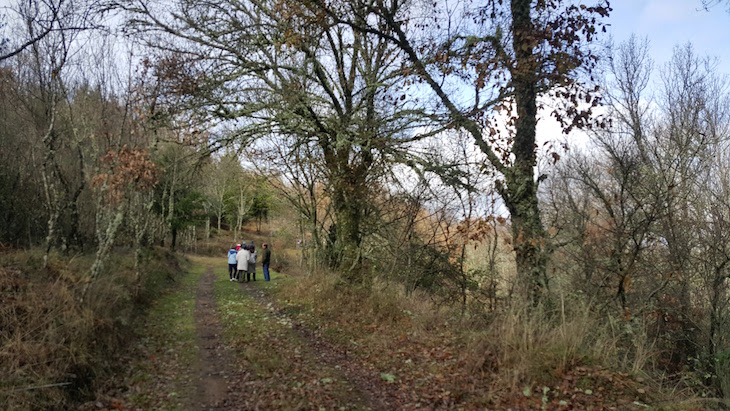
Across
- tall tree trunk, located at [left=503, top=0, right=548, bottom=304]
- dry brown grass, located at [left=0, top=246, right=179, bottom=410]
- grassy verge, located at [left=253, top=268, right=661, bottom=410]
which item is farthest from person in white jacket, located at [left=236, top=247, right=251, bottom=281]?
tall tree trunk, located at [left=503, top=0, right=548, bottom=304]

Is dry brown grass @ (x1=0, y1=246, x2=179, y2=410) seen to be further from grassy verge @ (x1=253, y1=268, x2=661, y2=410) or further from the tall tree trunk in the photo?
the tall tree trunk

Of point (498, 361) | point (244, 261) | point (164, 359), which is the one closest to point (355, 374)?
point (498, 361)

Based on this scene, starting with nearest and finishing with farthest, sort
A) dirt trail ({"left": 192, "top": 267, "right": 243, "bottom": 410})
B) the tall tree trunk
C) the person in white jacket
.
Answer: dirt trail ({"left": 192, "top": 267, "right": 243, "bottom": 410}) < the tall tree trunk < the person in white jacket

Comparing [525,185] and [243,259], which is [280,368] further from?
[243,259]

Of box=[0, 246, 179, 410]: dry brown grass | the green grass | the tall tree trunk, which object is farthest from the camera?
the tall tree trunk

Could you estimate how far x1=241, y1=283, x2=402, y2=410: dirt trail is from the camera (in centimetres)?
566

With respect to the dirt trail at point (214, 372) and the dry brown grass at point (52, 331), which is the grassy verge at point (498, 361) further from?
the dry brown grass at point (52, 331)

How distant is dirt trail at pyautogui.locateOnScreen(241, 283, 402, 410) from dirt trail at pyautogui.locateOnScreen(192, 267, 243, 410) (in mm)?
1489

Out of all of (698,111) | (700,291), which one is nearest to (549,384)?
(700,291)

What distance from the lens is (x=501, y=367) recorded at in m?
5.73

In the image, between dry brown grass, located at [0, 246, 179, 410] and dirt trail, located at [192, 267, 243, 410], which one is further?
dirt trail, located at [192, 267, 243, 410]

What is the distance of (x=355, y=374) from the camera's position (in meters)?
6.65

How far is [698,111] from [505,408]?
15799 mm

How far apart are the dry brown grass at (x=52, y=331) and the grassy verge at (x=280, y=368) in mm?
2038
